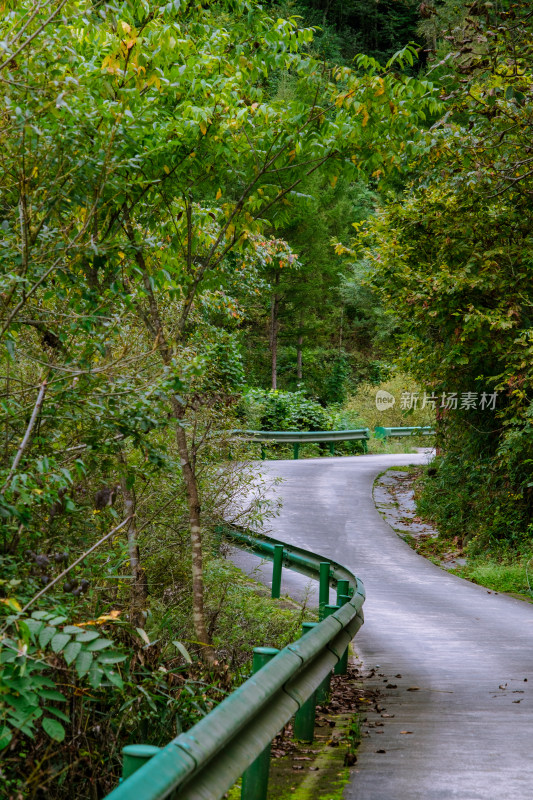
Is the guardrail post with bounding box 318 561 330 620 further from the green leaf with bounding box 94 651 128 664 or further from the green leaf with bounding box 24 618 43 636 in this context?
the green leaf with bounding box 24 618 43 636

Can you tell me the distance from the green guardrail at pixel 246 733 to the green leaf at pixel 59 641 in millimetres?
477

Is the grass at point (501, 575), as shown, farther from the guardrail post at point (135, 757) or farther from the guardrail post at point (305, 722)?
the guardrail post at point (135, 757)

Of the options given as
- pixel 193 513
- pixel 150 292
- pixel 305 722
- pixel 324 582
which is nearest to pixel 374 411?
pixel 324 582

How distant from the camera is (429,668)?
27.7ft

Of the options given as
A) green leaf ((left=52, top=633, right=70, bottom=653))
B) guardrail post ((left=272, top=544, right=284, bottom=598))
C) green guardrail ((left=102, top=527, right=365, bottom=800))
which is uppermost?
green leaf ((left=52, top=633, right=70, bottom=653))

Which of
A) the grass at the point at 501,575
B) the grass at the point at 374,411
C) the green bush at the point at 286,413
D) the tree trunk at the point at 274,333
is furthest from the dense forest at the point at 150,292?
the tree trunk at the point at 274,333

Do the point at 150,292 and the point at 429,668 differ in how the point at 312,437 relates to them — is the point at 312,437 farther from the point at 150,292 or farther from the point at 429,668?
the point at 150,292

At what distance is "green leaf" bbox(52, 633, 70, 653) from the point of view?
2.99 meters

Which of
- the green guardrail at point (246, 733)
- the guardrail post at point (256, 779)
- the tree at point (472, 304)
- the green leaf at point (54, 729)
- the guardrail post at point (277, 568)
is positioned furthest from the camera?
the tree at point (472, 304)

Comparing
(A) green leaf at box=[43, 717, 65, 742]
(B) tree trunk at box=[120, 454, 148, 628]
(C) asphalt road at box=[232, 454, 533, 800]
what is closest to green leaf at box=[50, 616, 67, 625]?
(A) green leaf at box=[43, 717, 65, 742]

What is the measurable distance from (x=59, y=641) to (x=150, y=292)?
5.14 m

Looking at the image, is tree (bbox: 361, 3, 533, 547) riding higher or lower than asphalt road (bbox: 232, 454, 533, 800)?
higher

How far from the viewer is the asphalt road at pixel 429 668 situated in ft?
16.0

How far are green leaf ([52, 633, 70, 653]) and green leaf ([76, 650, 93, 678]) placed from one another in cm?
8
